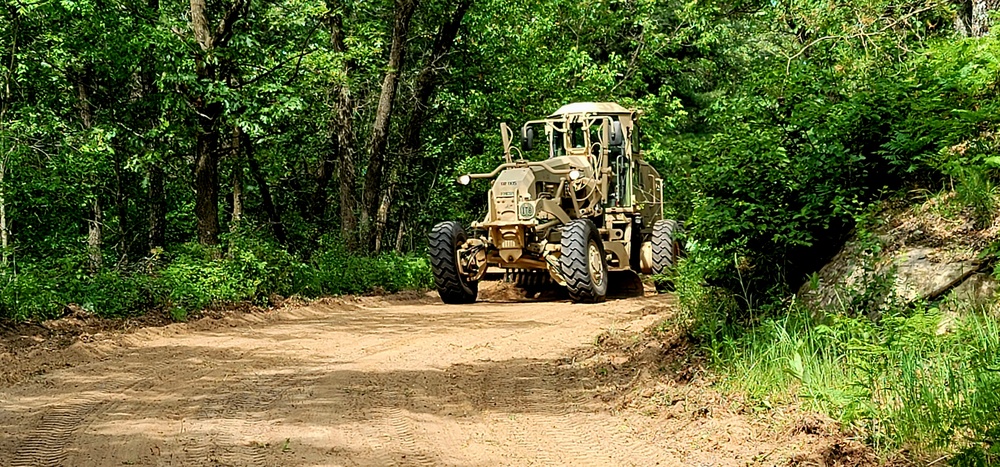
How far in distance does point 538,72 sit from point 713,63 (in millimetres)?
10494

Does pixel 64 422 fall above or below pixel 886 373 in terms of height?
below

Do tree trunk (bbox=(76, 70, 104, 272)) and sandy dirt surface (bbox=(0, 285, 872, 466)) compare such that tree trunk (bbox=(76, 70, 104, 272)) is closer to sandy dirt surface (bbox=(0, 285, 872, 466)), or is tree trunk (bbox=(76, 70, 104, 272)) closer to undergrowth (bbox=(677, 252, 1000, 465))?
sandy dirt surface (bbox=(0, 285, 872, 466))

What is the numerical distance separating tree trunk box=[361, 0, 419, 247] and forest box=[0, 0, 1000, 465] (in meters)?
0.07

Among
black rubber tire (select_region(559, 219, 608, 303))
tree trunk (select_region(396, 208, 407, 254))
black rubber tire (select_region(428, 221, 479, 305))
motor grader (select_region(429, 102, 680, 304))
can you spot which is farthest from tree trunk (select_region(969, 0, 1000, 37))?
tree trunk (select_region(396, 208, 407, 254))

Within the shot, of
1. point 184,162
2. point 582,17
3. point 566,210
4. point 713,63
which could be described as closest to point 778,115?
point 566,210

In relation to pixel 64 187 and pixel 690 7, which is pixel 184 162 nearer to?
pixel 64 187

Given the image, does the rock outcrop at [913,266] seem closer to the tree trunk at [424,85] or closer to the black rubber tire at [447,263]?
the black rubber tire at [447,263]

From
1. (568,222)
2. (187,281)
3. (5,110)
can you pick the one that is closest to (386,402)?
(187,281)

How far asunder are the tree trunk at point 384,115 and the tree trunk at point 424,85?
914mm

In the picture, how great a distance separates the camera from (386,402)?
7395mm

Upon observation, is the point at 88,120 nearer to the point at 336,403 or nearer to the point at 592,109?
the point at 592,109

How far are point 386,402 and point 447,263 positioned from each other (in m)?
8.64

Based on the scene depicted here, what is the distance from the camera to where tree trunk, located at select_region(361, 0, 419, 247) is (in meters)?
19.9

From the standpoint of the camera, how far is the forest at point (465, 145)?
7316mm
